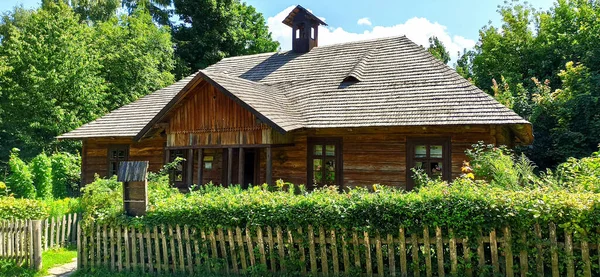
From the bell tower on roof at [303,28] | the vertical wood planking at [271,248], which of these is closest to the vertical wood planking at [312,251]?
the vertical wood planking at [271,248]

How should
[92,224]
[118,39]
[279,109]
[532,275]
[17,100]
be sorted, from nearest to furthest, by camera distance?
[532,275] < [92,224] < [279,109] < [17,100] < [118,39]

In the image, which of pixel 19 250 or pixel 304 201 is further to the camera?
pixel 19 250

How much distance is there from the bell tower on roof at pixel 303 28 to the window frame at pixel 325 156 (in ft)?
23.0

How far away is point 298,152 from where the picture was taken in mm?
13594

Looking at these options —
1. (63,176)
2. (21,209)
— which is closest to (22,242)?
(21,209)

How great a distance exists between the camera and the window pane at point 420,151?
12.1 meters

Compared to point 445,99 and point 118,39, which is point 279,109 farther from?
point 118,39

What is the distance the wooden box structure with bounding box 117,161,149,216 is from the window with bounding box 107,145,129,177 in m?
8.99

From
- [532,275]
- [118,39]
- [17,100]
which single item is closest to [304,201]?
[532,275]

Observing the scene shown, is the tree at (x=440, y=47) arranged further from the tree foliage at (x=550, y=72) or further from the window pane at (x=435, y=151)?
the window pane at (x=435, y=151)

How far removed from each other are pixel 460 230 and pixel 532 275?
1.09 meters

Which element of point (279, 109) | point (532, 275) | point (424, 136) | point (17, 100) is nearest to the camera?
point (532, 275)

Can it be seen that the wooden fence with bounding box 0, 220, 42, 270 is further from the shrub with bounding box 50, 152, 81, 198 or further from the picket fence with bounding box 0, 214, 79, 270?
the shrub with bounding box 50, 152, 81, 198

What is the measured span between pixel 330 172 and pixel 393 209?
6978mm
